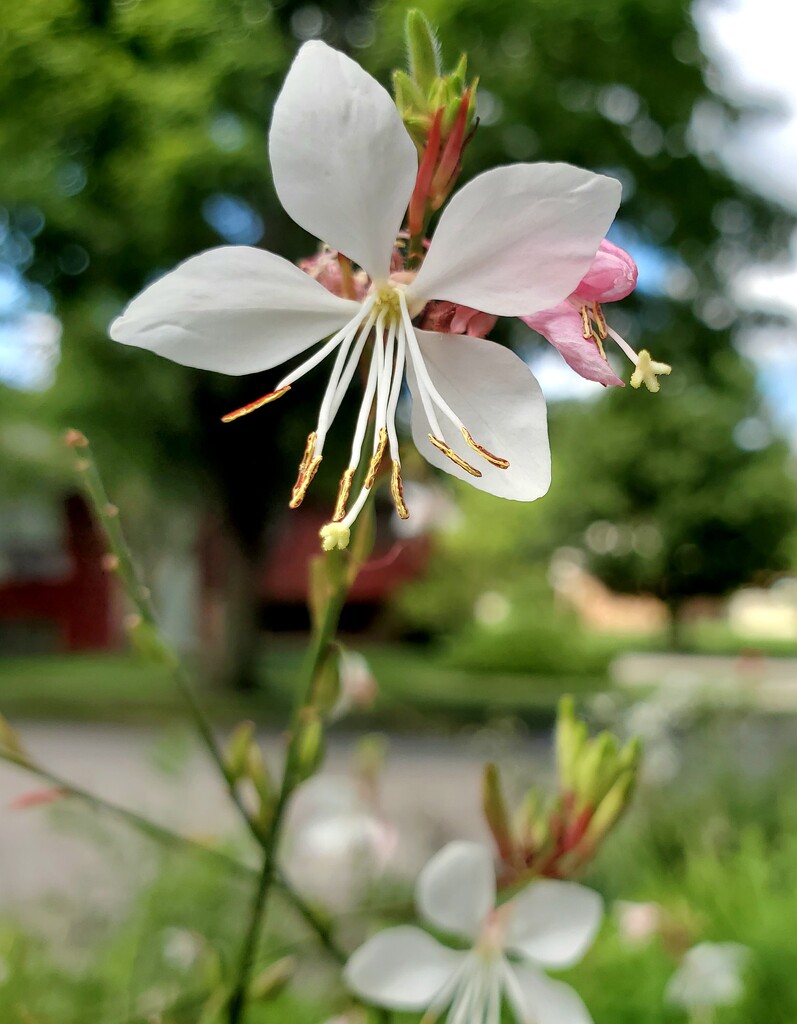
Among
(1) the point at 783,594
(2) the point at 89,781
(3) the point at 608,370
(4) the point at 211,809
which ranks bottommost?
(1) the point at 783,594

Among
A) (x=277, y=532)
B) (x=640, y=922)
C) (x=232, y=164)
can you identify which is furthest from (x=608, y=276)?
(x=277, y=532)

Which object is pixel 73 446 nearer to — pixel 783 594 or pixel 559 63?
pixel 559 63

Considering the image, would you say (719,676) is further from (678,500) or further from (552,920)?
(552,920)

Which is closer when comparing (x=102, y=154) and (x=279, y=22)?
(x=279, y=22)

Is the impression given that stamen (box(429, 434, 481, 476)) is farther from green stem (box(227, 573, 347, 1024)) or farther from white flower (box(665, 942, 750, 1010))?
white flower (box(665, 942, 750, 1010))

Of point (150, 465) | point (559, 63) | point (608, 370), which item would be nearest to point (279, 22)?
point (559, 63)

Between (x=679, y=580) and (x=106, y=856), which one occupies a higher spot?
(x=106, y=856)
